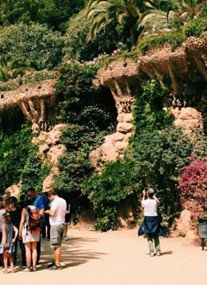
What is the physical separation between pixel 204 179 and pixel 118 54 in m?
8.48

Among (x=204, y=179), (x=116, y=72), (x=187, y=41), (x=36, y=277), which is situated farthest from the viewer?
(x=116, y=72)

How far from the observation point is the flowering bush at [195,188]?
13727mm

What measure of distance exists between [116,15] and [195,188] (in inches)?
704

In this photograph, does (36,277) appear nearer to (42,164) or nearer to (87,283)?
(87,283)

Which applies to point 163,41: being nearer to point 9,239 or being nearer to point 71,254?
point 71,254

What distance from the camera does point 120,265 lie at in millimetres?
10812

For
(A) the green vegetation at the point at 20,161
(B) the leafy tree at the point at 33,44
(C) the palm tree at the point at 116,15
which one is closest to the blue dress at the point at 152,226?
(A) the green vegetation at the point at 20,161

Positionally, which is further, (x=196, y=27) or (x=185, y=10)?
(x=185, y=10)

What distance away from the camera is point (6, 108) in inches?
975

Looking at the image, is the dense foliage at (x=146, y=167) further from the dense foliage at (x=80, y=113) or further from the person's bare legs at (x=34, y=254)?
the person's bare legs at (x=34, y=254)

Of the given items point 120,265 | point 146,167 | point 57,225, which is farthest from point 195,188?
point 57,225

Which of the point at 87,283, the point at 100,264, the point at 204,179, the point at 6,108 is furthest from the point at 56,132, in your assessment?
the point at 87,283

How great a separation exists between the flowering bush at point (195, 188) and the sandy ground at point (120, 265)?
1009 mm

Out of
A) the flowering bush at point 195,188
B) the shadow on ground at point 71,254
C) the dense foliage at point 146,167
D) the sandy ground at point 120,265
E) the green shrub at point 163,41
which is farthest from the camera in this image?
the green shrub at point 163,41
